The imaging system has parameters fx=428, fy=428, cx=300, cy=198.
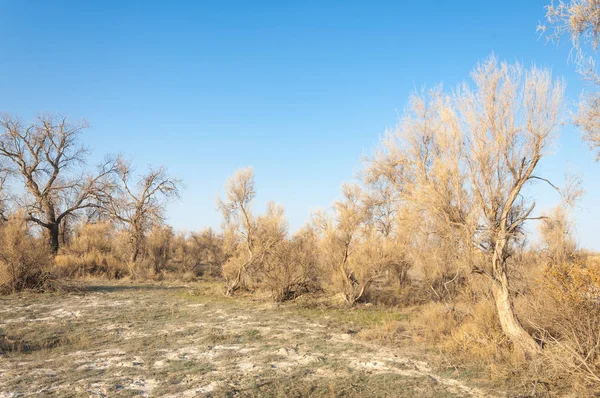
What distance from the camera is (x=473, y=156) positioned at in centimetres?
790

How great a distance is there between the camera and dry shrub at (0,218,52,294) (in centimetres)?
1466

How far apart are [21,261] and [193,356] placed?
10660 millimetres

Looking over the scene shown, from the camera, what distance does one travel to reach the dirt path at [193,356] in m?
6.10

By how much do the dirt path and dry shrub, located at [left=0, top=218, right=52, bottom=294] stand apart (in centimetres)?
227

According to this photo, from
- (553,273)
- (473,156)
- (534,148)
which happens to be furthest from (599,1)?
(553,273)

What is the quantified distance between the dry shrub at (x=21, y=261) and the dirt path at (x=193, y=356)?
2.27 m

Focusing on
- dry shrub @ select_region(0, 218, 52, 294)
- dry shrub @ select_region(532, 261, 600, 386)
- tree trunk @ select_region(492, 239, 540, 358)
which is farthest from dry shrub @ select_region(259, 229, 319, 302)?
dry shrub @ select_region(532, 261, 600, 386)

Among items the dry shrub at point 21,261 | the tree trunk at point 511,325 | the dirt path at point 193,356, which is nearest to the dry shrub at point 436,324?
the dirt path at point 193,356

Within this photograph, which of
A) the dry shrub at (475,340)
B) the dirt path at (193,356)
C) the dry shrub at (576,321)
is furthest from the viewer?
the dry shrub at (475,340)

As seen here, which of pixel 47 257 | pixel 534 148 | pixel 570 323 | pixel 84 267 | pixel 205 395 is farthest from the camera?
pixel 84 267

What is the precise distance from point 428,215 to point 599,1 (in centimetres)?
429

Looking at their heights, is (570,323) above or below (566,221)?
below

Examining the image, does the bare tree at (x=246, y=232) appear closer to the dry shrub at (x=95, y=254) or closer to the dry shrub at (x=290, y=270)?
the dry shrub at (x=290, y=270)

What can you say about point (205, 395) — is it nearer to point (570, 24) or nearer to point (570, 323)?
point (570, 323)
